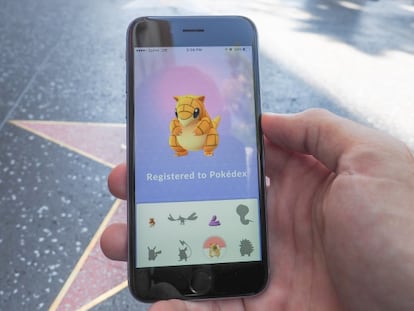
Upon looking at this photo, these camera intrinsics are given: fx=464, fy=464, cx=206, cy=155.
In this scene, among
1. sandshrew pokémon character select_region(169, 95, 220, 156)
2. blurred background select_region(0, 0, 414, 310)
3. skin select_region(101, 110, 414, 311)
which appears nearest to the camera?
skin select_region(101, 110, 414, 311)

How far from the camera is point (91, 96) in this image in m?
1.03

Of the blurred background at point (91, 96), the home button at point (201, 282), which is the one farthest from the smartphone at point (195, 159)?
the blurred background at point (91, 96)

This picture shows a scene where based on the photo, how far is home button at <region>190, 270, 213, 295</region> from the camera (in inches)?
20.8

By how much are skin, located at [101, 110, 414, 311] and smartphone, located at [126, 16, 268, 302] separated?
3 centimetres

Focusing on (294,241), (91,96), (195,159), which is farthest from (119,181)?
(91,96)

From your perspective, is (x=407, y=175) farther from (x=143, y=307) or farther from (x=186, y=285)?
(x=143, y=307)

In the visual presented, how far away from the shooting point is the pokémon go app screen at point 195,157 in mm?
551

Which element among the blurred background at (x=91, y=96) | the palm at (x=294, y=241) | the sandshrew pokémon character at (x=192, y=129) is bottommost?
the blurred background at (x=91, y=96)

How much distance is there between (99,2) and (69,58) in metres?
0.27

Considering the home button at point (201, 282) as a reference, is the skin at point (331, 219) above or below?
above

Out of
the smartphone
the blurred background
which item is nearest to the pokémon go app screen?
the smartphone

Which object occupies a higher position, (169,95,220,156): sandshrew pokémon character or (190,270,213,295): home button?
(169,95,220,156): sandshrew pokémon character

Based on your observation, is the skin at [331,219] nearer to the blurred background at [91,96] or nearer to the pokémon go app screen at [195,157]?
the pokémon go app screen at [195,157]

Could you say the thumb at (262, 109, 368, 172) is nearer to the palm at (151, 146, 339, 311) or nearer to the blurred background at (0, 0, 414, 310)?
the palm at (151, 146, 339, 311)
